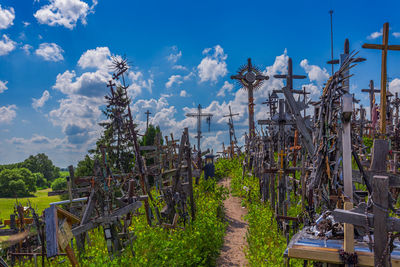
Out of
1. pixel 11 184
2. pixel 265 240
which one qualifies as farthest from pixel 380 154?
pixel 11 184

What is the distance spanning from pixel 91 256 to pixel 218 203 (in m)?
6.92

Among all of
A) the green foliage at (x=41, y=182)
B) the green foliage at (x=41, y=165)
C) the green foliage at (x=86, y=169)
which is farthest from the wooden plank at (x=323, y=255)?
the green foliage at (x=41, y=165)

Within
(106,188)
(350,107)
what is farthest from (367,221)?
(106,188)

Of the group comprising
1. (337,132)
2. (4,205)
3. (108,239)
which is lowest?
(4,205)

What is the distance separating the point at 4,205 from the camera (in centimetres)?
3061

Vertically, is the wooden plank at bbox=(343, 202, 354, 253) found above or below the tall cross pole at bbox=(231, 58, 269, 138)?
below

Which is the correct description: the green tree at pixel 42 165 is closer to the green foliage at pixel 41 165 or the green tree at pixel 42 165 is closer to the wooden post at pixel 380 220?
the green foliage at pixel 41 165

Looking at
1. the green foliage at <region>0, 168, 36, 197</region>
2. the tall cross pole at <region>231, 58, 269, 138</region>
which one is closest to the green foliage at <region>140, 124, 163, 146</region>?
the tall cross pole at <region>231, 58, 269, 138</region>

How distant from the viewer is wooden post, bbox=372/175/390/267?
3176 millimetres

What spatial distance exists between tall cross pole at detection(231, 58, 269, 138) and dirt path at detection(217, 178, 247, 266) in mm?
10987

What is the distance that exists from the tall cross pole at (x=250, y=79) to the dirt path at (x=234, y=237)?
36.0ft

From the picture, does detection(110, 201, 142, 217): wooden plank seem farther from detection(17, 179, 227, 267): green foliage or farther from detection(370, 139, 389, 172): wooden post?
detection(370, 139, 389, 172): wooden post

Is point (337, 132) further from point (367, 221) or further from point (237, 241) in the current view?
point (237, 241)

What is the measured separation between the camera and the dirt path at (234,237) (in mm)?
9156
